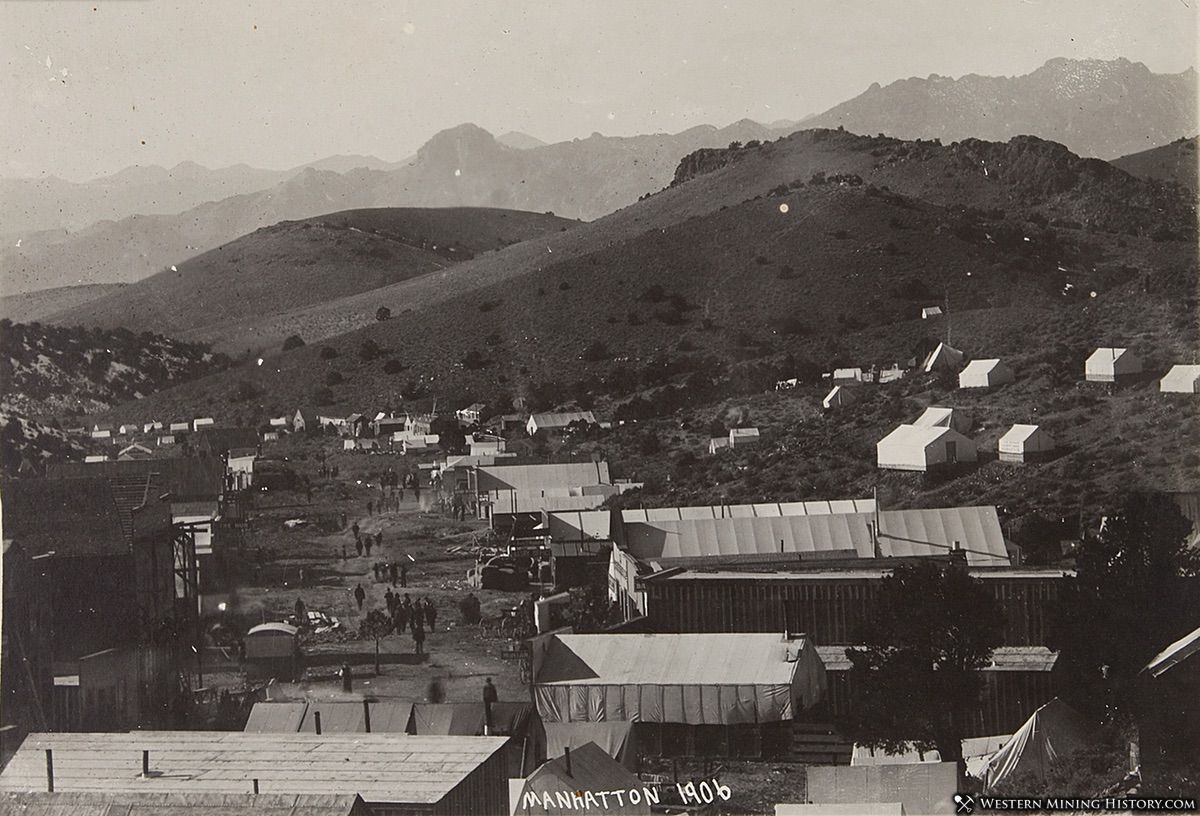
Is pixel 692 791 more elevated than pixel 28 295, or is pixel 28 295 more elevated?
pixel 28 295

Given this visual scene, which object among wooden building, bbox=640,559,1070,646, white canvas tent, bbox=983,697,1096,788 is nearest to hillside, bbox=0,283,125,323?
wooden building, bbox=640,559,1070,646

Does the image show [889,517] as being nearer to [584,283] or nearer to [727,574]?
[727,574]

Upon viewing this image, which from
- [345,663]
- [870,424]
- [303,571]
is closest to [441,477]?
[303,571]

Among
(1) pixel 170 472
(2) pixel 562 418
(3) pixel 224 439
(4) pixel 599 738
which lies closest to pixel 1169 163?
(2) pixel 562 418

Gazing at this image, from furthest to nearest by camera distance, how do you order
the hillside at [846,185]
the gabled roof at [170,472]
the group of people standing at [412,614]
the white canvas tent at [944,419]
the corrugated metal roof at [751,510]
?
the hillside at [846,185] → the white canvas tent at [944,419] → the gabled roof at [170,472] → the corrugated metal roof at [751,510] → the group of people standing at [412,614]

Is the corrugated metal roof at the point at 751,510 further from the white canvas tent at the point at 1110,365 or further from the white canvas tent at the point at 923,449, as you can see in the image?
the white canvas tent at the point at 1110,365

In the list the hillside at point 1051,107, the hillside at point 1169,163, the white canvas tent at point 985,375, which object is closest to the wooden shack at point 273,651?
the hillside at point 1051,107

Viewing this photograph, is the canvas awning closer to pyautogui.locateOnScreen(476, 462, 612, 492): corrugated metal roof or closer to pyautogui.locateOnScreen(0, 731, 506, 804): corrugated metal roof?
pyautogui.locateOnScreen(0, 731, 506, 804): corrugated metal roof
